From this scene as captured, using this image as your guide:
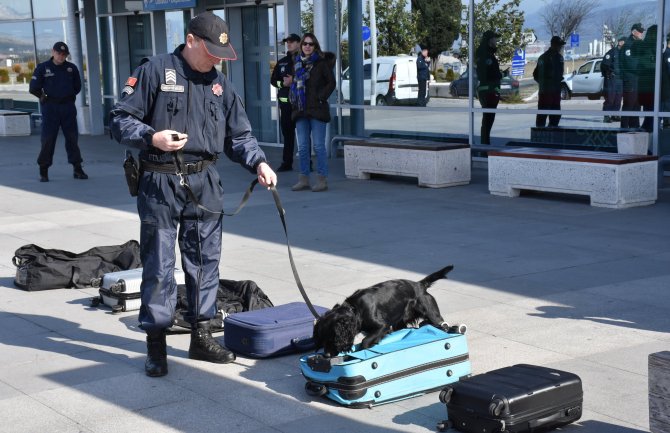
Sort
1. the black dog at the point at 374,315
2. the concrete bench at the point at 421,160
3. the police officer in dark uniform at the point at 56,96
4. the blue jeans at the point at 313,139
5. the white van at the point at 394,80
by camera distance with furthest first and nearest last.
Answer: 1. the white van at the point at 394,80
2. the police officer in dark uniform at the point at 56,96
3. the concrete bench at the point at 421,160
4. the blue jeans at the point at 313,139
5. the black dog at the point at 374,315

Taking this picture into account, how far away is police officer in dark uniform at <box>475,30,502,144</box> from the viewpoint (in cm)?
1394

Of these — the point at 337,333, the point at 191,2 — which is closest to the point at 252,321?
the point at 337,333

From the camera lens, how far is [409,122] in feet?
49.5

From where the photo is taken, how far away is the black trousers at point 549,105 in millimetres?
13008

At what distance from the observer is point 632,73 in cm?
1211

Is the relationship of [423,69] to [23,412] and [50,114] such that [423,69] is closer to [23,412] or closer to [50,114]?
[50,114]

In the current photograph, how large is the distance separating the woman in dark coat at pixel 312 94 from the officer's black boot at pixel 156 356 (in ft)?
21.8

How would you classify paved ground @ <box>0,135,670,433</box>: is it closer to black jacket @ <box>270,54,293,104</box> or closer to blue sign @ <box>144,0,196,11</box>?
black jacket @ <box>270,54,293,104</box>

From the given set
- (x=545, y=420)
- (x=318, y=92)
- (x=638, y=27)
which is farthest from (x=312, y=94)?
(x=545, y=420)

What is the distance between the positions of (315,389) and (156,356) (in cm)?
96

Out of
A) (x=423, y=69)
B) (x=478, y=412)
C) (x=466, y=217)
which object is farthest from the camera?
(x=423, y=69)

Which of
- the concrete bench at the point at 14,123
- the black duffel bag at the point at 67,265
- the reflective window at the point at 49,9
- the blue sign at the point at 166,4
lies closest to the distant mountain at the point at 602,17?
the black duffel bag at the point at 67,265

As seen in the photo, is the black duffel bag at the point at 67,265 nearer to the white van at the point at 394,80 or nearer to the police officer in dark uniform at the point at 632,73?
the police officer in dark uniform at the point at 632,73

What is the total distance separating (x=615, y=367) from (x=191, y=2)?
48.7 feet
